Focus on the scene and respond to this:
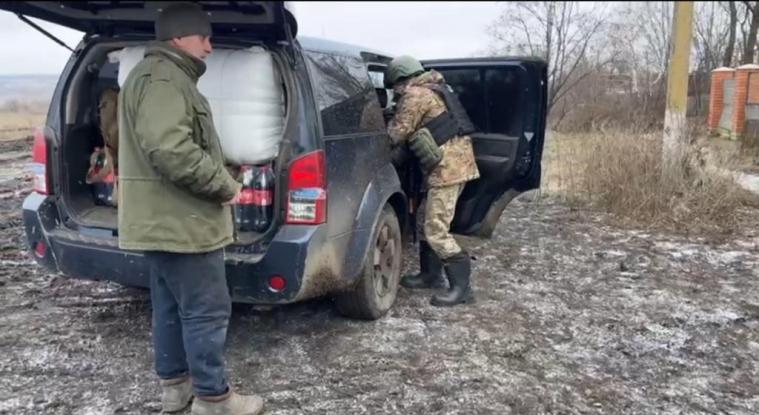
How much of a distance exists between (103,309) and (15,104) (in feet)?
13.8

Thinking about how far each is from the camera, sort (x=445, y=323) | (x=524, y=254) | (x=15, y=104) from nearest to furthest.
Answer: (x=445, y=323) < (x=524, y=254) < (x=15, y=104)

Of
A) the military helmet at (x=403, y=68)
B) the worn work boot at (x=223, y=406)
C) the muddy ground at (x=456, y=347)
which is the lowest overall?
the muddy ground at (x=456, y=347)

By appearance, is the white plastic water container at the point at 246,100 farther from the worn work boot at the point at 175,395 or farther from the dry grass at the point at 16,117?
the dry grass at the point at 16,117

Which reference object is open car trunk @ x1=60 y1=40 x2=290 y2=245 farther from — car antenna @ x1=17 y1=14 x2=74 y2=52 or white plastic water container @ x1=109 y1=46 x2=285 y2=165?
car antenna @ x1=17 y1=14 x2=74 y2=52

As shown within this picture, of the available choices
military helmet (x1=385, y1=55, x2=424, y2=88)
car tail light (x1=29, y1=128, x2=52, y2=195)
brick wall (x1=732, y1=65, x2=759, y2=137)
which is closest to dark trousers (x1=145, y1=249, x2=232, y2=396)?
car tail light (x1=29, y1=128, x2=52, y2=195)

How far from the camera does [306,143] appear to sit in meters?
3.02

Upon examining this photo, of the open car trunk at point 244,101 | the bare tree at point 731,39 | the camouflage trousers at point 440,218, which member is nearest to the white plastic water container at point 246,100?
the open car trunk at point 244,101

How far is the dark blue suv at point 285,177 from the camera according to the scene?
118 inches

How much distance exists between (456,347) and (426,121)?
1423 millimetres

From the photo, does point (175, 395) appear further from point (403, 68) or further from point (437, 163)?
point (403, 68)

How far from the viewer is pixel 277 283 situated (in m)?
2.96

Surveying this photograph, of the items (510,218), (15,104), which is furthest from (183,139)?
(15,104)

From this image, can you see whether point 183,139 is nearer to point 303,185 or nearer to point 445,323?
point 303,185

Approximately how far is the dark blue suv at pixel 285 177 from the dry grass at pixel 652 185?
148 inches
